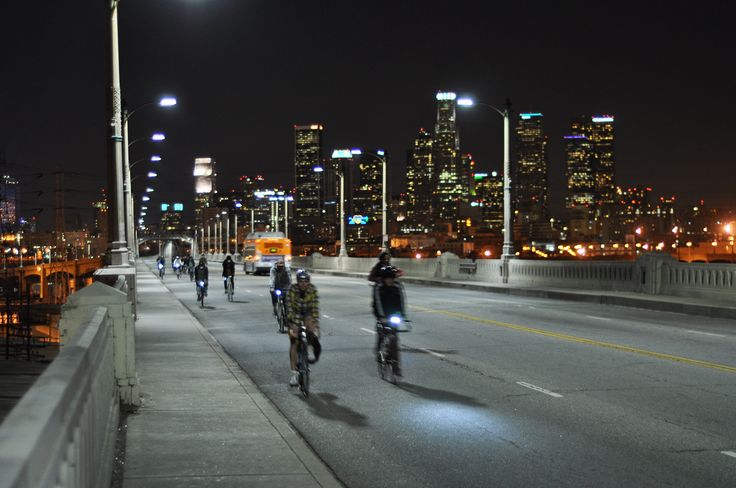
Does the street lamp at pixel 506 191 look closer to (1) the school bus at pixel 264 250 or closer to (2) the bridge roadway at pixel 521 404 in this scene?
(2) the bridge roadway at pixel 521 404

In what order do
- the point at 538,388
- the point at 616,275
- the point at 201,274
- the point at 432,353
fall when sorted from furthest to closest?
the point at 616,275, the point at 201,274, the point at 432,353, the point at 538,388

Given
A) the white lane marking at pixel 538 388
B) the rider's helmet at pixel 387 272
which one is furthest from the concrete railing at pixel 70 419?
the white lane marking at pixel 538 388

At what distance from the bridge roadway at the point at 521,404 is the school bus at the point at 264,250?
43.7 m

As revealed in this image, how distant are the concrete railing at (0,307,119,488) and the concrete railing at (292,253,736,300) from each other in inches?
901

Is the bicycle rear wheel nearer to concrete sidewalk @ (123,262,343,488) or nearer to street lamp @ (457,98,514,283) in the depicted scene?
concrete sidewalk @ (123,262,343,488)

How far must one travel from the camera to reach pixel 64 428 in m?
3.28

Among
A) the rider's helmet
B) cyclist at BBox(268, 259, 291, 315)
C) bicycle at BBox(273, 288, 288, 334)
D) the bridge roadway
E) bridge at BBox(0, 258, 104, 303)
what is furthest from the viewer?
bridge at BBox(0, 258, 104, 303)

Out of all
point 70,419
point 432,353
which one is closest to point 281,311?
point 432,353

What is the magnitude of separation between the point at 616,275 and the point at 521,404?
22212 millimetres

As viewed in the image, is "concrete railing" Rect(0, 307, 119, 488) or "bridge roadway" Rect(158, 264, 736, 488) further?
"bridge roadway" Rect(158, 264, 736, 488)

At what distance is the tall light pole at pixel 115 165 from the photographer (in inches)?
706

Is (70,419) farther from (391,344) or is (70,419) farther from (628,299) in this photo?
(628,299)

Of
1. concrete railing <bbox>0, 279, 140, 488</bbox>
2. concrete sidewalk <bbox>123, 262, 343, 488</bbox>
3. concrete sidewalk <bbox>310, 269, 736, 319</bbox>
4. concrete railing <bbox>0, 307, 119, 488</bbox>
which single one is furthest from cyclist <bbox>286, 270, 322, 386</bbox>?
concrete sidewalk <bbox>310, 269, 736, 319</bbox>

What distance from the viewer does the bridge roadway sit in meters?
7.21
